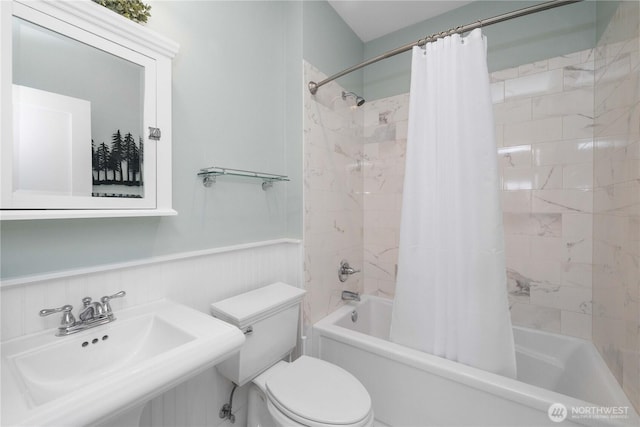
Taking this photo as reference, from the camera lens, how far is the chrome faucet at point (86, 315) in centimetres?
87

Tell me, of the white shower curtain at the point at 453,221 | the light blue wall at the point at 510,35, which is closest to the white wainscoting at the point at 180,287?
the white shower curtain at the point at 453,221

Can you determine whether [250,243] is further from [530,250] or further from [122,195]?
[530,250]

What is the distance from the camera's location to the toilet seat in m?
1.03

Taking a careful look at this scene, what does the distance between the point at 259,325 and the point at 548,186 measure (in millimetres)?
1885

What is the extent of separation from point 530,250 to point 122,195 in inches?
88.4

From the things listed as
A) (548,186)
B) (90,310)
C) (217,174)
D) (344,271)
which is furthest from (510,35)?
(90,310)

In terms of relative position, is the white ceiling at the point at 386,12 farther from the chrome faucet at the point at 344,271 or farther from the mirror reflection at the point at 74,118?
the chrome faucet at the point at 344,271

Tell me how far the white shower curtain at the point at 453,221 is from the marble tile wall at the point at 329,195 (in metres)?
0.54

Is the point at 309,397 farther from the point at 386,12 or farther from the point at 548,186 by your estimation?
the point at 386,12

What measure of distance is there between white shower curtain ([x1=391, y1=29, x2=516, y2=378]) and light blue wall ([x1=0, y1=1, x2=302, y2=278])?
0.72m

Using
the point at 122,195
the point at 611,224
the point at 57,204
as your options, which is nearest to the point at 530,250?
the point at 611,224

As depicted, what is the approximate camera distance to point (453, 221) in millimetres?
1347

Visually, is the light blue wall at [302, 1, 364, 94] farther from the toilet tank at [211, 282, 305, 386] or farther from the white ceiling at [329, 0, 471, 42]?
the toilet tank at [211, 282, 305, 386]

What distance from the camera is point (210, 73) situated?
1363 mm
